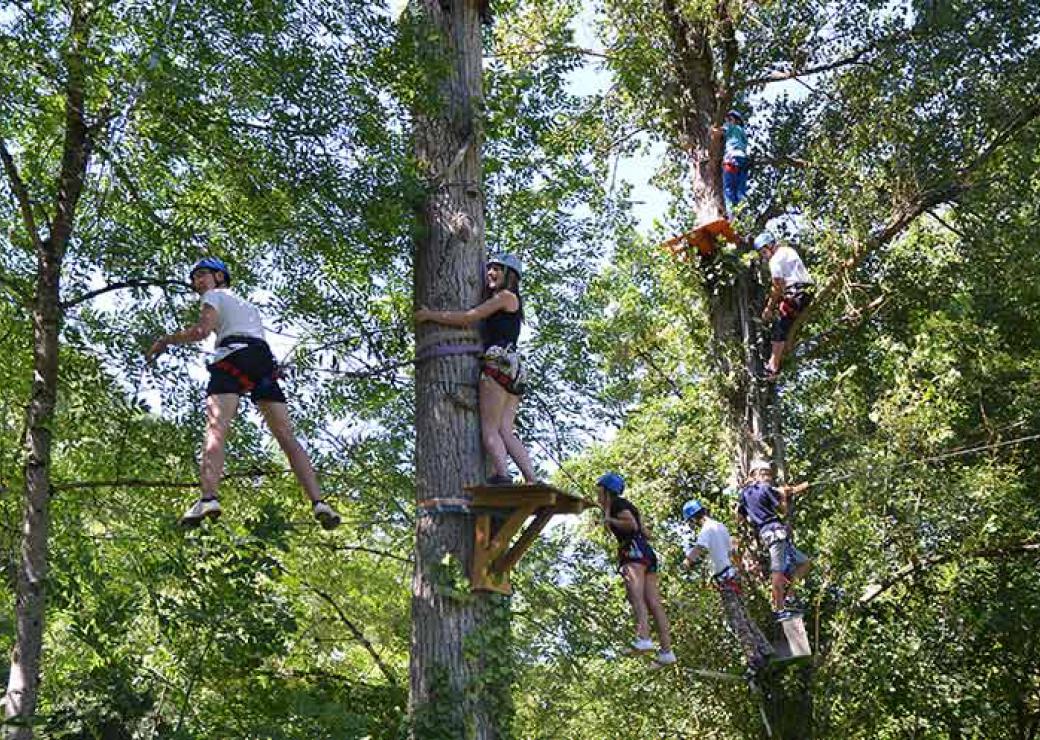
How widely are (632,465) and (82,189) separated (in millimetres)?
6472

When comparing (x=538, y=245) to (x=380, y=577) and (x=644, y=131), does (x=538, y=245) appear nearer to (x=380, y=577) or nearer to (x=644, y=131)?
(x=644, y=131)

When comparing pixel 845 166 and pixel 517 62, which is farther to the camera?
pixel 517 62

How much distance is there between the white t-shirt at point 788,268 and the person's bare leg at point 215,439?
523 centimetres

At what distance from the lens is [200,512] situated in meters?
5.02

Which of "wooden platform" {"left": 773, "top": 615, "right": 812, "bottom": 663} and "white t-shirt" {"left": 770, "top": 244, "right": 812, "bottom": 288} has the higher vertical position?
"white t-shirt" {"left": 770, "top": 244, "right": 812, "bottom": 288}

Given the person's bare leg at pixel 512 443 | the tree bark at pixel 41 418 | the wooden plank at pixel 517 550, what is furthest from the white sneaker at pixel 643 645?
the tree bark at pixel 41 418

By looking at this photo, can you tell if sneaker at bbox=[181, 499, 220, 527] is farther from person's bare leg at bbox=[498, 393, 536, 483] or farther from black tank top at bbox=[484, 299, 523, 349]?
black tank top at bbox=[484, 299, 523, 349]

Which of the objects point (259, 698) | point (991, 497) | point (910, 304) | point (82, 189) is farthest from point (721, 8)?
point (259, 698)

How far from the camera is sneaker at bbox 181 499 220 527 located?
196 inches

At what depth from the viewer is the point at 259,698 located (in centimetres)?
932

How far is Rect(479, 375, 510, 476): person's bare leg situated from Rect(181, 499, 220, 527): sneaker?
1454 mm

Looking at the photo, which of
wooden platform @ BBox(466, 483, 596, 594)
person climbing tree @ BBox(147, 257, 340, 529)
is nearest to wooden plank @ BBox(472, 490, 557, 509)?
wooden platform @ BBox(466, 483, 596, 594)

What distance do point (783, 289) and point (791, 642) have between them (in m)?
2.92

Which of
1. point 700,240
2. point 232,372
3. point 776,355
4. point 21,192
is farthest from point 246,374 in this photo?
point 700,240
